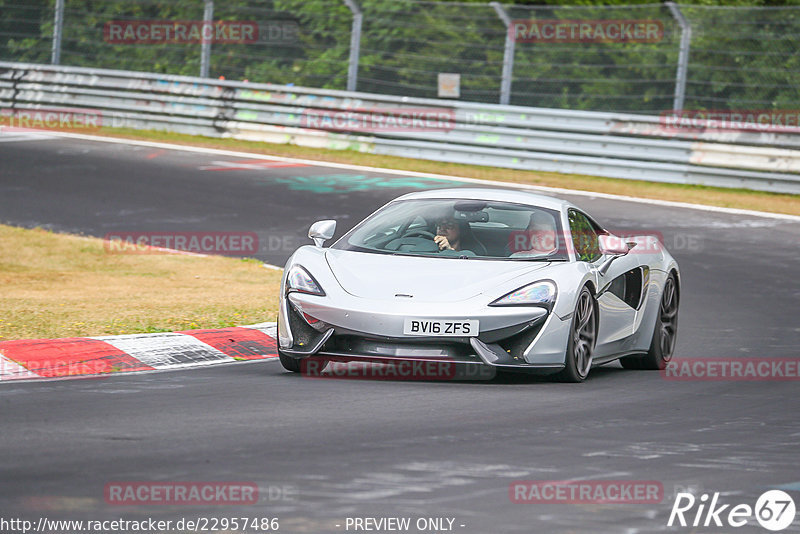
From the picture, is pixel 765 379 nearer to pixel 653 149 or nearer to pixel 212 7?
pixel 653 149

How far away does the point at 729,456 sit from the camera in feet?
21.3

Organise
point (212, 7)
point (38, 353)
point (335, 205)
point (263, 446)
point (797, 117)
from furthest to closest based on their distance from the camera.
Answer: point (212, 7) < point (797, 117) < point (335, 205) < point (38, 353) < point (263, 446)

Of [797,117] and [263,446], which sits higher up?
[797,117]

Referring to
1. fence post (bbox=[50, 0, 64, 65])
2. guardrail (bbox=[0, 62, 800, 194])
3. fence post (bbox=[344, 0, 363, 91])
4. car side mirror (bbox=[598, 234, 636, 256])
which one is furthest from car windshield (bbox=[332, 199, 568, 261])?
fence post (bbox=[50, 0, 64, 65])

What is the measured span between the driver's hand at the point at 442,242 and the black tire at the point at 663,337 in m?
1.83

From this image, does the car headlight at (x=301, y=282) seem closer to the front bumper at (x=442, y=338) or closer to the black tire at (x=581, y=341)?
the front bumper at (x=442, y=338)

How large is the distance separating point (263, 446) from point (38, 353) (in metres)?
3.14

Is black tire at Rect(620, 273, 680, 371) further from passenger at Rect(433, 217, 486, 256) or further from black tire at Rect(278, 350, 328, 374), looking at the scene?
black tire at Rect(278, 350, 328, 374)

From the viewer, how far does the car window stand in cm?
938

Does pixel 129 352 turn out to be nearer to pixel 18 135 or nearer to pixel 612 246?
pixel 612 246

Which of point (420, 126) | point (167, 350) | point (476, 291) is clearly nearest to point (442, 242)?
point (476, 291)

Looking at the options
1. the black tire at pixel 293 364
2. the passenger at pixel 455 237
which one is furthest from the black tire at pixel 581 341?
the black tire at pixel 293 364

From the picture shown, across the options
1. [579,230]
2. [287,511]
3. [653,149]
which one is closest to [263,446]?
[287,511]

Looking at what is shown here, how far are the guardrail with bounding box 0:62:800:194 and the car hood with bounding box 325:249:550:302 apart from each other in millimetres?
12932
